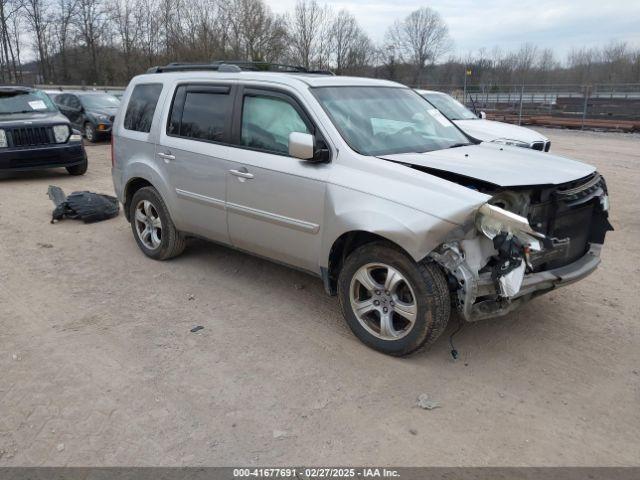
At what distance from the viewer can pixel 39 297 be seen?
4988mm

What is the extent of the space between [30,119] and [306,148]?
8585 millimetres

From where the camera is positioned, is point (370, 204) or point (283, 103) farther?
point (283, 103)

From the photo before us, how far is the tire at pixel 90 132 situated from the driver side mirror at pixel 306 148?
48.6 ft

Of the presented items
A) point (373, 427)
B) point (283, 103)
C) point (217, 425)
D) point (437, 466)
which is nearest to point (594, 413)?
point (437, 466)

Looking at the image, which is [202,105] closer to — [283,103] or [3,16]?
[283,103]

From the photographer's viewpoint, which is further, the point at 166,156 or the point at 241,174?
the point at 166,156

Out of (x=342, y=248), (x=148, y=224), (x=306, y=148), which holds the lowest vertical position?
(x=148, y=224)

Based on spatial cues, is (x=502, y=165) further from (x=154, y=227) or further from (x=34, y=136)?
(x=34, y=136)

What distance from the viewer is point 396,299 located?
3.81m

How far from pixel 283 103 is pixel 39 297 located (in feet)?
9.48

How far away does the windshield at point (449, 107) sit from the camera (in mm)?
11047

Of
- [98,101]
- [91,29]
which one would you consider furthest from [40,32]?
[98,101]

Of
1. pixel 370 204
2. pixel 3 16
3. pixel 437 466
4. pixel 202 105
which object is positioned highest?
pixel 3 16

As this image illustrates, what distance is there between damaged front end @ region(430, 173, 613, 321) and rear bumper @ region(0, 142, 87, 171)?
9216 millimetres
